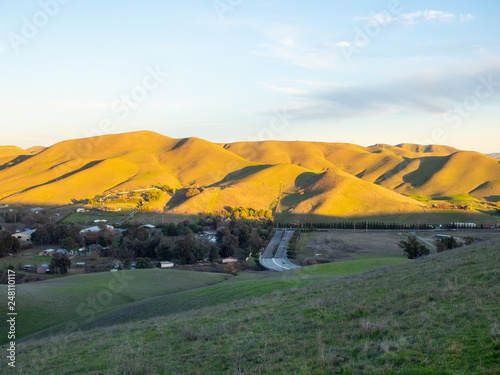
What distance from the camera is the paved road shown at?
175ft

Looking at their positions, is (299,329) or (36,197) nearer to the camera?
(299,329)

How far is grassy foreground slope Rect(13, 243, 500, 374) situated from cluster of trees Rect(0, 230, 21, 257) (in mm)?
56032

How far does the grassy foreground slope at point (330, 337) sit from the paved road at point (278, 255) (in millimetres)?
36984

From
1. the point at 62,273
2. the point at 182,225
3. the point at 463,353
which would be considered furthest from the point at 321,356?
the point at 182,225

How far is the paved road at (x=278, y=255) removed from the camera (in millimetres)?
53256

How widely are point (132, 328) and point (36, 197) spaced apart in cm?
14045

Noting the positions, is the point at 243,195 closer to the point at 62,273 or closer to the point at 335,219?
the point at 335,219

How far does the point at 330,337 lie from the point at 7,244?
68.0 m

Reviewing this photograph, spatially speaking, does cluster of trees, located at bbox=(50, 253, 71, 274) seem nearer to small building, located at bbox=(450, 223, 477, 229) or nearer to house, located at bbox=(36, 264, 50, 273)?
house, located at bbox=(36, 264, 50, 273)

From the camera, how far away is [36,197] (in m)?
137

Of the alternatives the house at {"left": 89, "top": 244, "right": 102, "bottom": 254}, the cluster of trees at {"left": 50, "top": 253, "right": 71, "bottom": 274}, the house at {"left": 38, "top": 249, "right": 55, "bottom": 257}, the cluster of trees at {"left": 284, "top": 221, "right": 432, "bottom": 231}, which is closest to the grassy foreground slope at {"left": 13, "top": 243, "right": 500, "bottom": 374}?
the cluster of trees at {"left": 50, "top": 253, "right": 71, "bottom": 274}

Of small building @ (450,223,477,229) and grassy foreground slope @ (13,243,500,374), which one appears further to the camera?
small building @ (450,223,477,229)

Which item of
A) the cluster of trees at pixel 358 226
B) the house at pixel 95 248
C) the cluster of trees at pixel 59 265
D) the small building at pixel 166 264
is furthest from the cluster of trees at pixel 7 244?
the cluster of trees at pixel 358 226

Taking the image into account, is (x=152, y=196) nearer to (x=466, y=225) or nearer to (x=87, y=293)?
(x=466, y=225)
